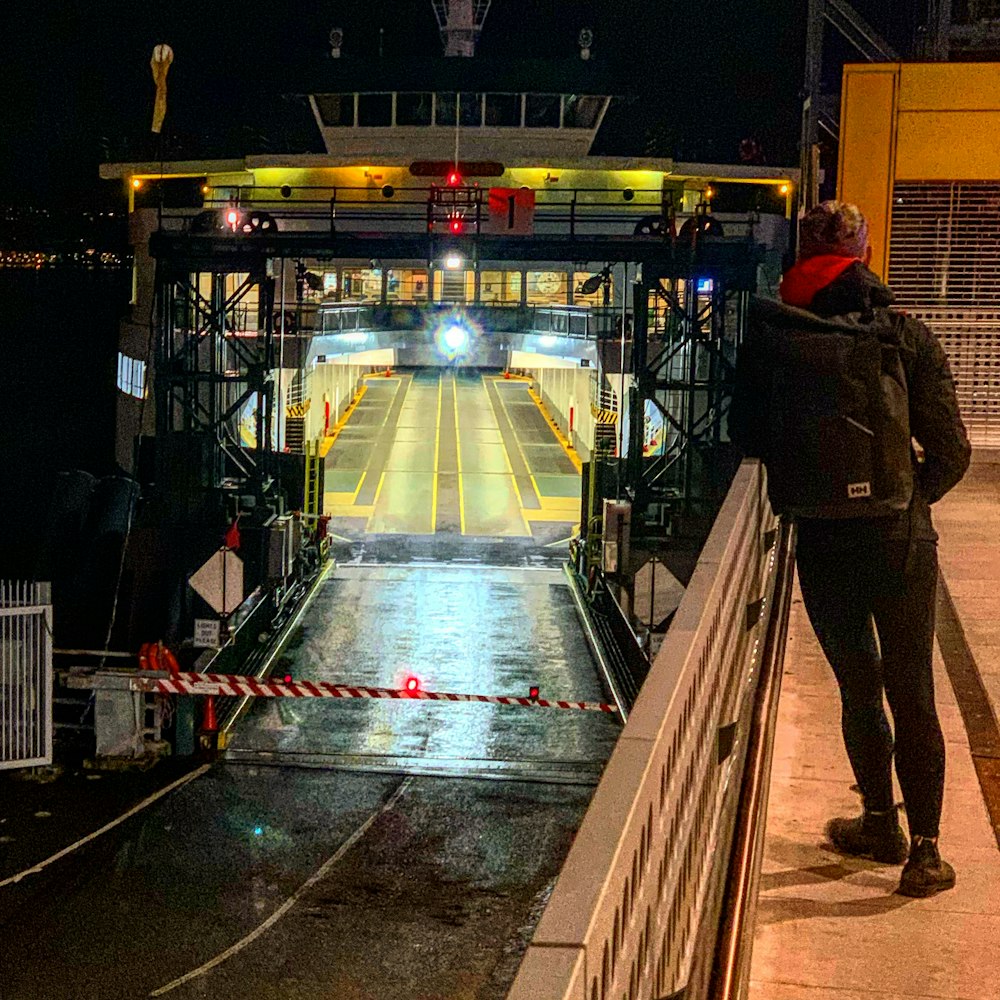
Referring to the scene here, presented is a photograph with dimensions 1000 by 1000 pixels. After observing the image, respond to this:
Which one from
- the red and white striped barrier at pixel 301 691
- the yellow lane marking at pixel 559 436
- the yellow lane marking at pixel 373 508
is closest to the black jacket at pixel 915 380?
the red and white striped barrier at pixel 301 691

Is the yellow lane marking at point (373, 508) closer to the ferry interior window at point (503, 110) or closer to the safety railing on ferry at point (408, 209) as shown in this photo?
the safety railing on ferry at point (408, 209)

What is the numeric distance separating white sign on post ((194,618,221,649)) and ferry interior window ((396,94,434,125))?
22.6 m

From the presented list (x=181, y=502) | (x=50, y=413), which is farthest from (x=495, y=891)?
(x=50, y=413)

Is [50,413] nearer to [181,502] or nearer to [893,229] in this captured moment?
[181,502]

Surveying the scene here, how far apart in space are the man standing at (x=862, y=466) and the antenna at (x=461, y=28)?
38.7 metres

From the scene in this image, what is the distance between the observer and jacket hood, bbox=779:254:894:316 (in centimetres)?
430

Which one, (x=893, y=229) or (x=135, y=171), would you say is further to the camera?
(x=135, y=171)

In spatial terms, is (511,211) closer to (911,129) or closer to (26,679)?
(911,129)

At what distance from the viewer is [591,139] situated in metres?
38.9

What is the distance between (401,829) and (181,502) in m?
13.0

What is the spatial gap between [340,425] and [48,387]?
13.0 m

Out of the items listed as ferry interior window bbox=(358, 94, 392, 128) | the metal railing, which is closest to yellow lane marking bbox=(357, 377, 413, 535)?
ferry interior window bbox=(358, 94, 392, 128)

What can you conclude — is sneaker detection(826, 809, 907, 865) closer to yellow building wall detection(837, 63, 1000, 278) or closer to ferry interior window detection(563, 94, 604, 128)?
yellow building wall detection(837, 63, 1000, 278)

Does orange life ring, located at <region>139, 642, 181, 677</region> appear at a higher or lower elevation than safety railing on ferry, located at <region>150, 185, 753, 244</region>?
lower
